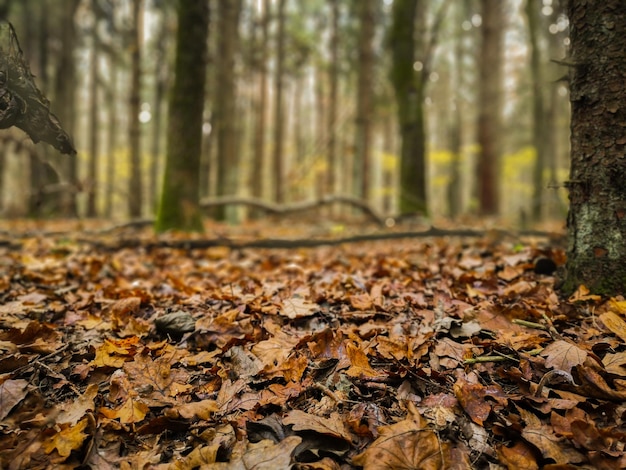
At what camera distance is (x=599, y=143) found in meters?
1.96

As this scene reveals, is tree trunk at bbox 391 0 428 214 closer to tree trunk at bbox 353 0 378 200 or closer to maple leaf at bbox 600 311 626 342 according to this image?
tree trunk at bbox 353 0 378 200

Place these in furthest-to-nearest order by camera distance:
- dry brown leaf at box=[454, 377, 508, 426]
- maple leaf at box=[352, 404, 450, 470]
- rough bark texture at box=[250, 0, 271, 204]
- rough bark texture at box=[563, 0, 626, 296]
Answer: rough bark texture at box=[250, 0, 271, 204] < rough bark texture at box=[563, 0, 626, 296] < dry brown leaf at box=[454, 377, 508, 426] < maple leaf at box=[352, 404, 450, 470]

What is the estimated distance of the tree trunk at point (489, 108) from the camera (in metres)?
10.7

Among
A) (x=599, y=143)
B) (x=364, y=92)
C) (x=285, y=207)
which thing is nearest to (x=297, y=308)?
(x=599, y=143)

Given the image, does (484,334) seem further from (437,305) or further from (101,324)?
(101,324)

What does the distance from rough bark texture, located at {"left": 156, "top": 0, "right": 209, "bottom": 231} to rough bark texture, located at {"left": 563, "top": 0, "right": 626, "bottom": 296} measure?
14.8 feet

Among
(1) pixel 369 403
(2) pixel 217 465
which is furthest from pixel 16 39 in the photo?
(1) pixel 369 403

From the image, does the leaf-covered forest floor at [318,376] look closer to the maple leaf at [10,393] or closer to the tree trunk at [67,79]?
the maple leaf at [10,393]

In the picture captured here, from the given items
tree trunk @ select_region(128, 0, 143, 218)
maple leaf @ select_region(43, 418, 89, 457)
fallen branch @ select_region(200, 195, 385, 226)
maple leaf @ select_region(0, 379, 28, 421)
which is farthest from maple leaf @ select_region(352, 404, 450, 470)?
tree trunk @ select_region(128, 0, 143, 218)

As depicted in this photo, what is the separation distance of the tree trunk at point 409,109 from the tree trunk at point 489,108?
15.2 feet

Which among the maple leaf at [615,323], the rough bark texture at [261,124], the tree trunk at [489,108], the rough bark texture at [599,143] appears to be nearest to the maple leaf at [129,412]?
the maple leaf at [615,323]

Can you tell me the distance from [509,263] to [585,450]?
173 centimetres

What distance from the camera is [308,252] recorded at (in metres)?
4.42

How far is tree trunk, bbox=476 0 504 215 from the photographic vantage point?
10742mm
